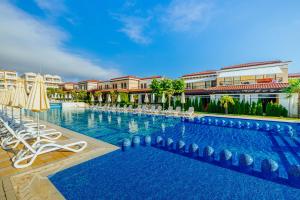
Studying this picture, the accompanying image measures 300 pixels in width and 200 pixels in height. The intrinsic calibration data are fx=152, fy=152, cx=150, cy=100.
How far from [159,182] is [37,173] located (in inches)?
149

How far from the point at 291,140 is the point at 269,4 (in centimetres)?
1183

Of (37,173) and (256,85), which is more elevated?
(256,85)

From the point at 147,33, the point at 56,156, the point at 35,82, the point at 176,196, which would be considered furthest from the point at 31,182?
the point at 147,33

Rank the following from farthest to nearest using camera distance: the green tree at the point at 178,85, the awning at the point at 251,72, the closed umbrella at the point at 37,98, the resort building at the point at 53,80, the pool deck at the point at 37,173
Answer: the resort building at the point at 53,80, the green tree at the point at 178,85, the awning at the point at 251,72, the closed umbrella at the point at 37,98, the pool deck at the point at 37,173

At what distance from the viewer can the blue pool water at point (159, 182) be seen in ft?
13.9

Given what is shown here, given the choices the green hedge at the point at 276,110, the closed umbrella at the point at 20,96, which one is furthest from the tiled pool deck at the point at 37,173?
the green hedge at the point at 276,110

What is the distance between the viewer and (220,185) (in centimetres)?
477

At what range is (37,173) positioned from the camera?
15.4ft

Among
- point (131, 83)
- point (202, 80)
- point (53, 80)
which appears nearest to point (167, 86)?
point (202, 80)

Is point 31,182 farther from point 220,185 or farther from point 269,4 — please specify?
point 269,4

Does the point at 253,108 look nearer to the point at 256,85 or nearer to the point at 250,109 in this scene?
the point at 250,109

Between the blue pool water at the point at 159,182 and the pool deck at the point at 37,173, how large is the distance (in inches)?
12.1

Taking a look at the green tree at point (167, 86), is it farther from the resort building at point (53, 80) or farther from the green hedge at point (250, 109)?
the resort building at point (53, 80)

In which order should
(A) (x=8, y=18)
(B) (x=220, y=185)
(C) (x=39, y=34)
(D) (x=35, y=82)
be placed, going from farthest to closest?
(C) (x=39, y=34) → (A) (x=8, y=18) → (D) (x=35, y=82) → (B) (x=220, y=185)
